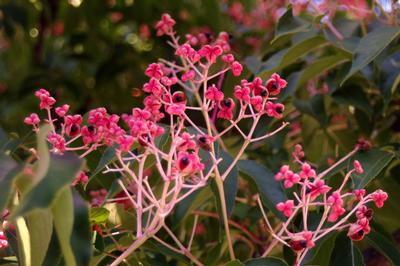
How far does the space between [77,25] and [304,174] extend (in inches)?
57.5

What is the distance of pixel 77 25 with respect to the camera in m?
2.09

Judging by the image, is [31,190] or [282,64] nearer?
[31,190]

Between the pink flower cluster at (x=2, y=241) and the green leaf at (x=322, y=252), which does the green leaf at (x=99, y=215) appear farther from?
the green leaf at (x=322, y=252)

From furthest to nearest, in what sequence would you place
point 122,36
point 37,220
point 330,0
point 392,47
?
point 122,36 → point 330,0 → point 392,47 → point 37,220

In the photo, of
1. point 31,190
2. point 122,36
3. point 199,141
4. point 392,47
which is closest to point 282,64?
point 392,47

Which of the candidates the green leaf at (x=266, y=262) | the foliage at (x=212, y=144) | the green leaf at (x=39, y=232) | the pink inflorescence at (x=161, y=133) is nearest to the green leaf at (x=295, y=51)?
the foliage at (x=212, y=144)

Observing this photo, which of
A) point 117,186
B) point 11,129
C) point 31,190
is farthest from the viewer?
point 11,129

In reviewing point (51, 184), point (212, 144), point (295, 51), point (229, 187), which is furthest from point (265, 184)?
point (51, 184)

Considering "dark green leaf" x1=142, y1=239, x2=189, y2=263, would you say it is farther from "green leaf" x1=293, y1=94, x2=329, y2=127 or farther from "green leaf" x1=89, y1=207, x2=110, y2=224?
"green leaf" x1=293, y1=94, x2=329, y2=127

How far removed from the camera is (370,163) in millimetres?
985

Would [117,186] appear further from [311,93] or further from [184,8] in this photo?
[184,8]

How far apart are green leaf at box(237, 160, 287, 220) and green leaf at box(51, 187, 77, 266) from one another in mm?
355

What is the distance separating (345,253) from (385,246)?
0.25 feet

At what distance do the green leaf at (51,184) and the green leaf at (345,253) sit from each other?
1.41 feet
